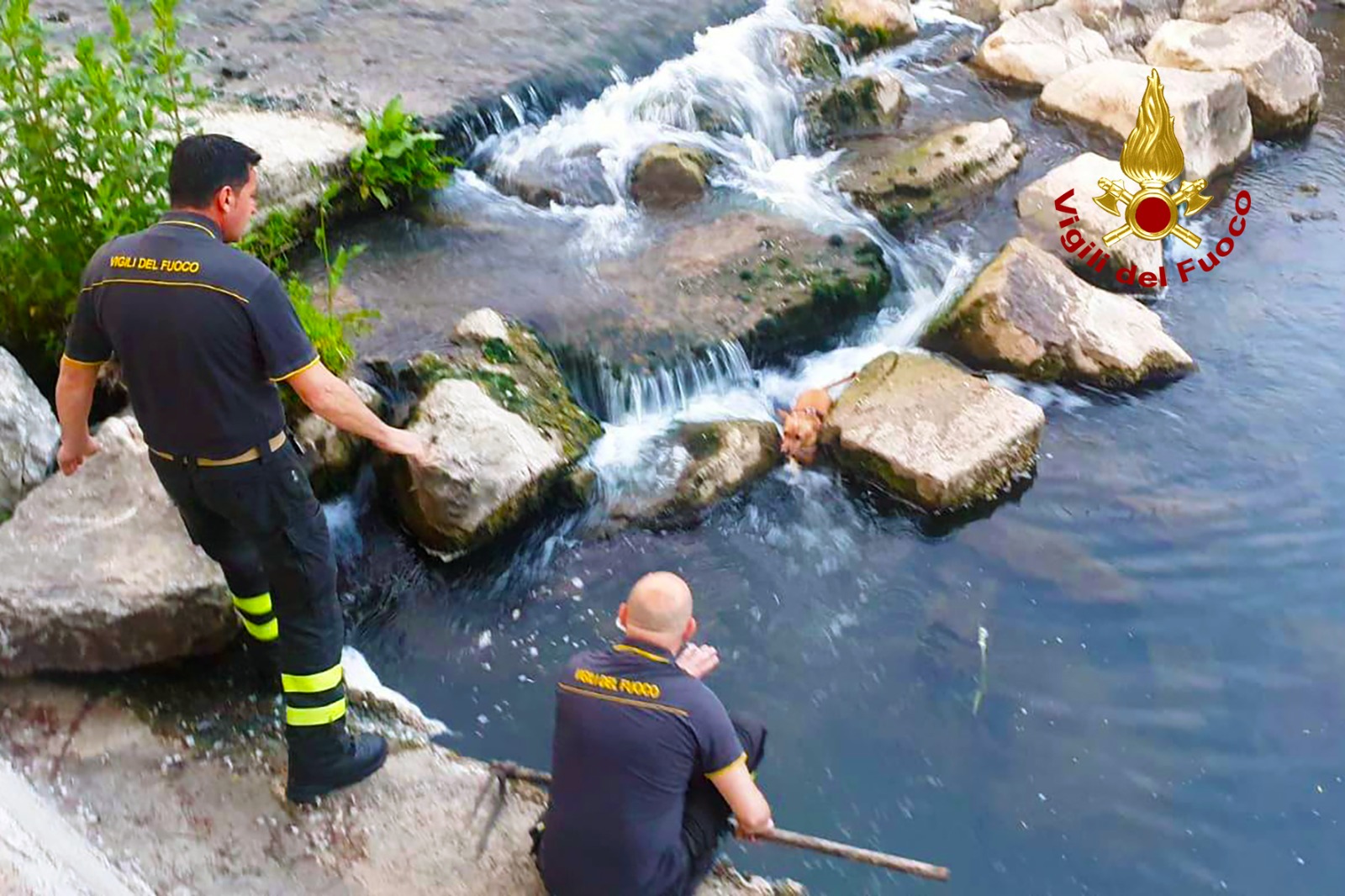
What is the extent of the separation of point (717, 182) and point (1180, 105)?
4.28 m

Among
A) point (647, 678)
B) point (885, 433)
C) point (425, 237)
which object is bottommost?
point (885, 433)

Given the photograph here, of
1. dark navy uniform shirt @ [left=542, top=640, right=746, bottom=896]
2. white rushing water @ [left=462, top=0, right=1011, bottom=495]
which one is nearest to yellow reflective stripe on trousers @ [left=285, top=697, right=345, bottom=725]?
dark navy uniform shirt @ [left=542, top=640, right=746, bottom=896]

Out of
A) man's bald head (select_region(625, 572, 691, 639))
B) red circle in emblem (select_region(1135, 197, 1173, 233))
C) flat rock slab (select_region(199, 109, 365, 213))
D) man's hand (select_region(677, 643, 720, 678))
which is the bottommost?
red circle in emblem (select_region(1135, 197, 1173, 233))

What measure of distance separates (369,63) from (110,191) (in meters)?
4.59

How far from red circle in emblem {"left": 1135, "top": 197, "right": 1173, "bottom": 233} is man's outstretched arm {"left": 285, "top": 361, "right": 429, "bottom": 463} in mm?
7014

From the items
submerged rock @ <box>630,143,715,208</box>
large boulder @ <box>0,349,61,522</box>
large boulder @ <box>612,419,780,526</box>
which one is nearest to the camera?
large boulder @ <box>0,349,61,522</box>

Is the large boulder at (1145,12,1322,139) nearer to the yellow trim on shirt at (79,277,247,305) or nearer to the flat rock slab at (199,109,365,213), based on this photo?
the flat rock slab at (199,109,365,213)

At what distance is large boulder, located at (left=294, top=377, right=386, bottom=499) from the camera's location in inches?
198

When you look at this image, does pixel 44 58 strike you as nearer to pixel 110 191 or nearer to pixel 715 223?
pixel 110 191

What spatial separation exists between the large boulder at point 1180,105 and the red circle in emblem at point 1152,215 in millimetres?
701

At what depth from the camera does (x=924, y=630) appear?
5223 mm

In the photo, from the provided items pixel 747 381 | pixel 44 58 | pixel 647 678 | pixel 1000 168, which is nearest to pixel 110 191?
pixel 44 58

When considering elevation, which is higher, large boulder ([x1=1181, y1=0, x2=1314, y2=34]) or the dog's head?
large boulder ([x1=1181, y1=0, x2=1314, y2=34])

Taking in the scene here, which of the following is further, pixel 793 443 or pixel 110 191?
pixel 793 443
